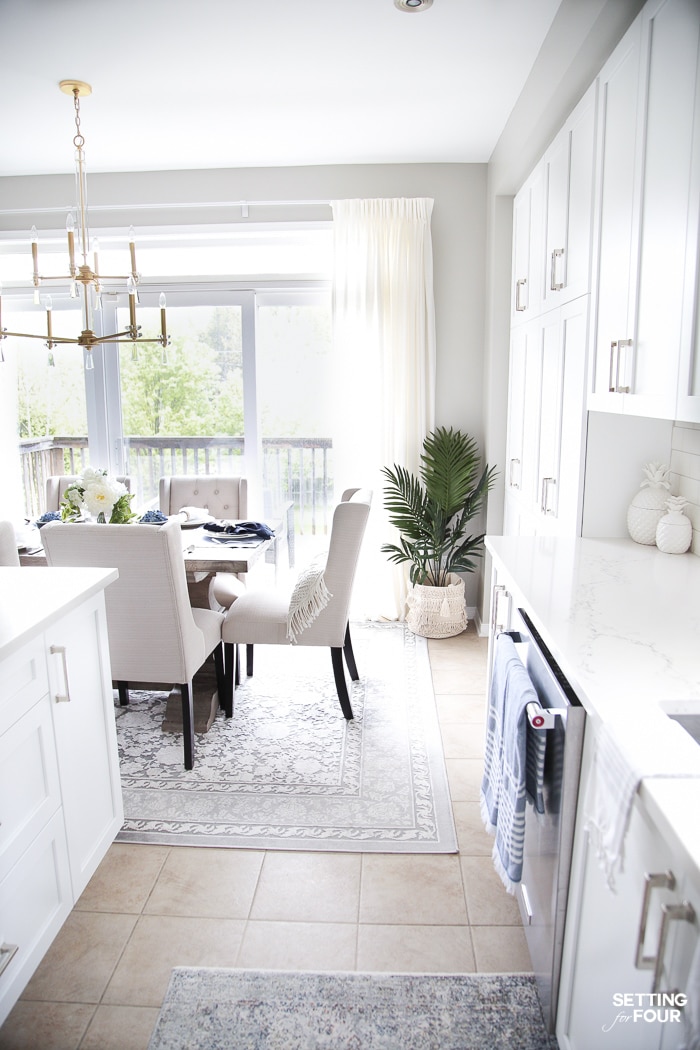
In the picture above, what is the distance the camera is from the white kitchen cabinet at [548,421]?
2359 mm

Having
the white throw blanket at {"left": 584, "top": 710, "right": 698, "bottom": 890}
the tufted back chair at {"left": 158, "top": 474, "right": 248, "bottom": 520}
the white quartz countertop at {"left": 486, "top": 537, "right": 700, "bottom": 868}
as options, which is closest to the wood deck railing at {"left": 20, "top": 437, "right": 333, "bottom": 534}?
the tufted back chair at {"left": 158, "top": 474, "right": 248, "bottom": 520}

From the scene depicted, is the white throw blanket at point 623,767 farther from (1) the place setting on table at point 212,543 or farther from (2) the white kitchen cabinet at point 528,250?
(2) the white kitchen cabinet at point 528,250

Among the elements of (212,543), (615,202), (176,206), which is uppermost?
(176,206)

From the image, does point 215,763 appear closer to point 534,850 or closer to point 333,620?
point 333,620

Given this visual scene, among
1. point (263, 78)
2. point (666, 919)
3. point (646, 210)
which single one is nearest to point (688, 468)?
point (646, 210)

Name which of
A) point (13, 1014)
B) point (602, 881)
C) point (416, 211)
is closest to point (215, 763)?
point (13, 1014)

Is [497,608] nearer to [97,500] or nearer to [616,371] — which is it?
[616,371]

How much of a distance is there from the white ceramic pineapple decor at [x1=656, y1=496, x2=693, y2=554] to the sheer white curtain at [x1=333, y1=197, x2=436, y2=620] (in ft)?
6.80

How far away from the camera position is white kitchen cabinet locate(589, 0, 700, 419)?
155cm

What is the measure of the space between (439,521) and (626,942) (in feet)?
9.56

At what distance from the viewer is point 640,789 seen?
38.1 inches

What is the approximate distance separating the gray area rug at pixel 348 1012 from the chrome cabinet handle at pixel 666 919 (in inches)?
31.7

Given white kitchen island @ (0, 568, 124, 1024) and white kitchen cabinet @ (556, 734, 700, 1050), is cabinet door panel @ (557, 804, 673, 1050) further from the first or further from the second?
white kitchen island @ (0, 568, 124, 1024)

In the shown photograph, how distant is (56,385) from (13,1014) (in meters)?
3.96
